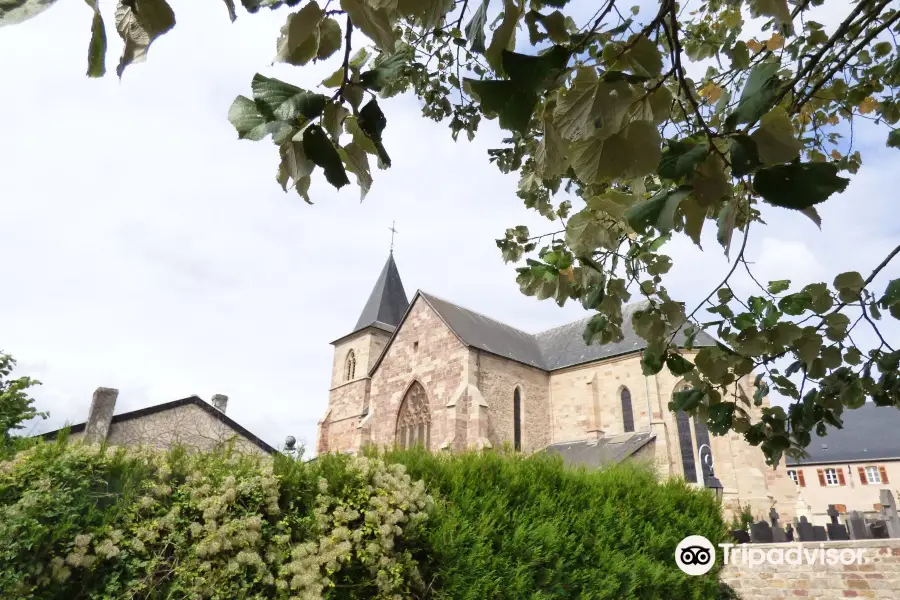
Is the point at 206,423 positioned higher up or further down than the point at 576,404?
further down

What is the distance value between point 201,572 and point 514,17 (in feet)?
15.7

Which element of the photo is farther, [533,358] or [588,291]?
[533,358]

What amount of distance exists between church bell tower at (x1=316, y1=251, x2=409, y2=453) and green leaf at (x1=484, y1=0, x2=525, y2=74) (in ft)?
88.2

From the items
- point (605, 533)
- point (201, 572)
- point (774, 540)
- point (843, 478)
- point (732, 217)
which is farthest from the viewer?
point (843, 478)

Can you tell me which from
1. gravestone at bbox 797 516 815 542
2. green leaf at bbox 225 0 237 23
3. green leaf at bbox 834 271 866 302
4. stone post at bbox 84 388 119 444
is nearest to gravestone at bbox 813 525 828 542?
gravestone at bbox 797 516 815 542

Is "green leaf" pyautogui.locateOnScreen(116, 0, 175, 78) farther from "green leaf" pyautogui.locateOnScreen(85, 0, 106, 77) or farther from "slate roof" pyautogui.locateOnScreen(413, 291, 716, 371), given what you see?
"slate roof" pyautogui.locateOnScreen(413, 291, 716, 371)

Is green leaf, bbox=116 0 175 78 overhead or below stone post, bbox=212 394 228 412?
below

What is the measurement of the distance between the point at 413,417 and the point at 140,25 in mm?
22815

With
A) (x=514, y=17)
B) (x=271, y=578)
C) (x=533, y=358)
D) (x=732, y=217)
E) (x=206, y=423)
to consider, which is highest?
(x=533, y=358)

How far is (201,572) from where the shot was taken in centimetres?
445

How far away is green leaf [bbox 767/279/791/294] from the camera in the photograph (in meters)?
2.71

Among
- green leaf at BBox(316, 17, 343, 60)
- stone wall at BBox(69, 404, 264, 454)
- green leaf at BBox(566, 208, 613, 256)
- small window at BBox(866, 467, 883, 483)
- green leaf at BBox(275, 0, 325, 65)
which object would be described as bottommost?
green leaf at BBox(275, 0, 325, 65)

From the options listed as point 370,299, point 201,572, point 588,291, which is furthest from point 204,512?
point 370,299

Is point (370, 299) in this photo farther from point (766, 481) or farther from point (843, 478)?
point (843, 478)
